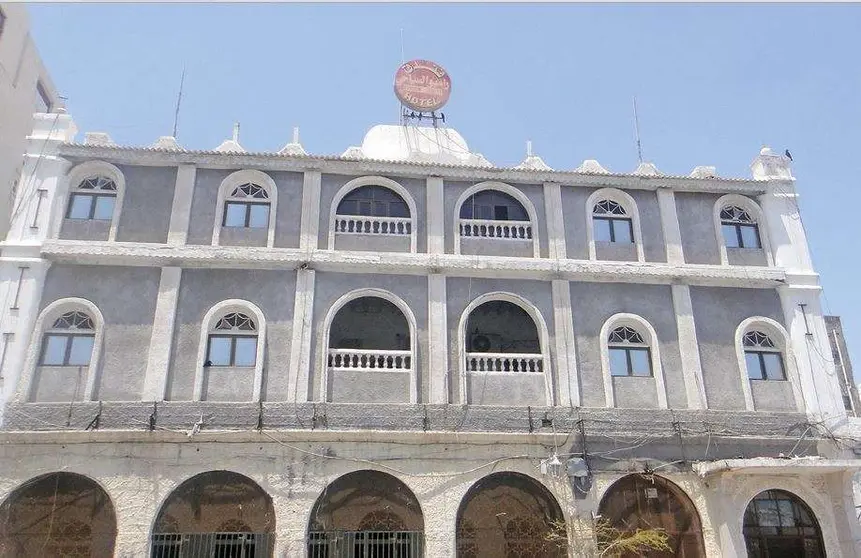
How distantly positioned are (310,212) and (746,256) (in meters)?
9.59

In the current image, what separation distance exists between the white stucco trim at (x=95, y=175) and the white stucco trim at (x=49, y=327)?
1.90m

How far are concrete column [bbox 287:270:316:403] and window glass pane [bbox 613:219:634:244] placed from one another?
6.69 metres

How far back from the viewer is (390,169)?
50.1 feet

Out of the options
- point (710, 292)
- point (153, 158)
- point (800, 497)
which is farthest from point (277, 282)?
point (800, 497)

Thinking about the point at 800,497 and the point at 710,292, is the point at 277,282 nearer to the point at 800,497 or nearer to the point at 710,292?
the point at 710,292

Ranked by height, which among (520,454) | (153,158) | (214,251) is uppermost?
(153,158)

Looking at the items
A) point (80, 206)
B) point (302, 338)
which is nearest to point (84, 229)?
point (80, 206)

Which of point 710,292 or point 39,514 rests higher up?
point 710,292

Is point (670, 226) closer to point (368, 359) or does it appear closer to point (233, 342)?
point (368, 359)

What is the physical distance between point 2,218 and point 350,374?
9.42 m

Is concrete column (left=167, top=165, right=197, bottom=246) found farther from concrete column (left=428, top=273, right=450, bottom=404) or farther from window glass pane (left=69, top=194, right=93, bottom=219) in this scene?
concrete column (left=428, top=273, right=450, bottom=404)

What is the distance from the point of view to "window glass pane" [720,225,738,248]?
15.8 m

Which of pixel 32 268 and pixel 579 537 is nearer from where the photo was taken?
pixel 579 537

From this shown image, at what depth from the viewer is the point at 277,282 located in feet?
46.6
